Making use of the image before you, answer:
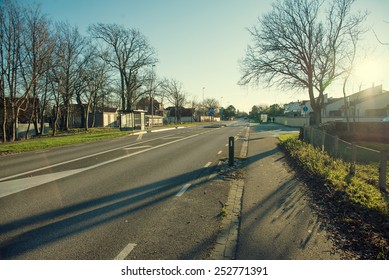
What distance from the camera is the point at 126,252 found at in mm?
3938

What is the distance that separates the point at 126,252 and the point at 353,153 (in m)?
7.64

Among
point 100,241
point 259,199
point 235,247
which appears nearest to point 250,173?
point 259,199

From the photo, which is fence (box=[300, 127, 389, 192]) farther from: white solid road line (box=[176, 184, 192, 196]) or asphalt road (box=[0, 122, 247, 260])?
white solid road line (box=[176, 184, 192, 196])

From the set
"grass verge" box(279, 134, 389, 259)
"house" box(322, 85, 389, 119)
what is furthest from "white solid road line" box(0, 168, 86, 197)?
"house" box(322, 85, 389, 119)

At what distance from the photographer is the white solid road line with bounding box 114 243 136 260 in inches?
150

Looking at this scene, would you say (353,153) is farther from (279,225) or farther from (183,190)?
(183,190)

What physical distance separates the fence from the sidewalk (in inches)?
73.5

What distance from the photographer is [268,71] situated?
2311cm

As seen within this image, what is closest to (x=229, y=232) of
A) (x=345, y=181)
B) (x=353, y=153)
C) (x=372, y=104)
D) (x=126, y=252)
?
(x=126, y=252)

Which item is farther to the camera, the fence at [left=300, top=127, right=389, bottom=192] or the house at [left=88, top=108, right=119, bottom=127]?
the house at [left=88, top=108, right=119, bottom=127]

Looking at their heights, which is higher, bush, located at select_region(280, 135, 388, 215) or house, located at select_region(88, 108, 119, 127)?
house, located at select_region(88, 108, 119, 127)

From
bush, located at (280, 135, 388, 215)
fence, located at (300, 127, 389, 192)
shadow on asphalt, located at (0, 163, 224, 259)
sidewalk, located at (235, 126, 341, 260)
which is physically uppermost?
fence, located at (300, 127, 389, 192)

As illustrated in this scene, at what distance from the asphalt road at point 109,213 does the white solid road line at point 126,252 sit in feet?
0.04

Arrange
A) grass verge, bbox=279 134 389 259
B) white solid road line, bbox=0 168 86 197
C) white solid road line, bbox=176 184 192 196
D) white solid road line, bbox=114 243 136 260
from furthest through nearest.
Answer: white solid road line, bbox=0 168 86 197
white solid road line, bbox=176 184 192 196
grass verge, bbox=279 134 389 259
white solid road line, bbox=114 243 136 260
